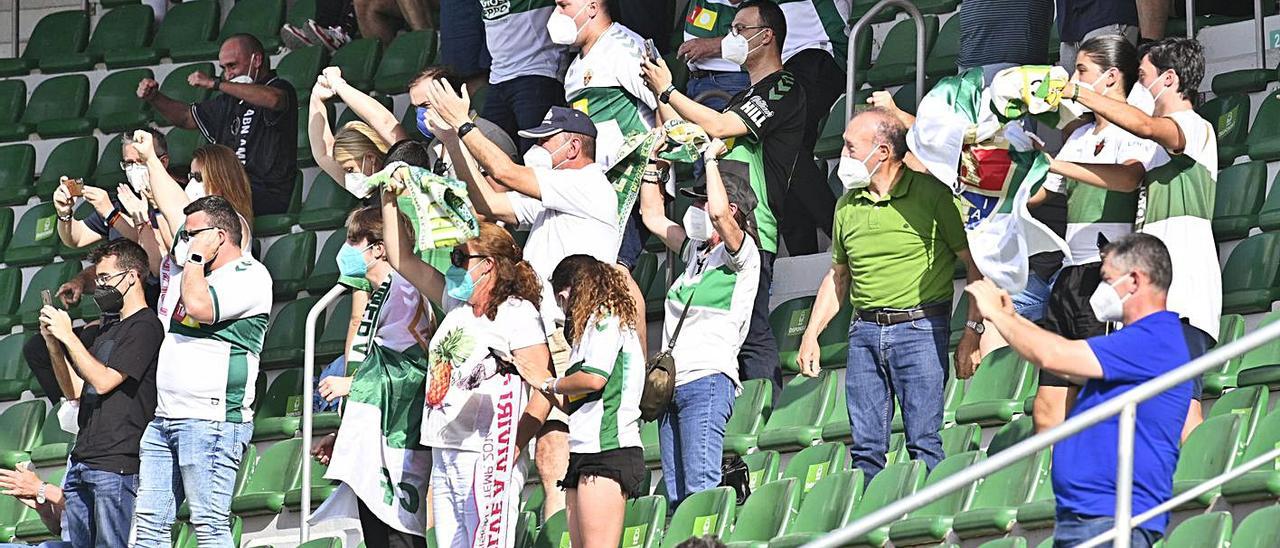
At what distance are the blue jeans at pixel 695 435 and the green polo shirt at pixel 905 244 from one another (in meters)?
0.52

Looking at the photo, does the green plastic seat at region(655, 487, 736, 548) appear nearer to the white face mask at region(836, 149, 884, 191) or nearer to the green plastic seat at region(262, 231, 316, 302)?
the white face mask at region(836, 149, 884, 191)

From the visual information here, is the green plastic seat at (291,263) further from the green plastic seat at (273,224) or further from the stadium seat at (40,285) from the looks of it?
the stadium seat at (40,285)

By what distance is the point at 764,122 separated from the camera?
7707 millimetres

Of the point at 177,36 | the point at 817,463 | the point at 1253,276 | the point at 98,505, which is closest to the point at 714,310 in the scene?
the point at 817,463

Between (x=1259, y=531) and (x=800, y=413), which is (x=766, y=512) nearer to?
(x=800, y=413)

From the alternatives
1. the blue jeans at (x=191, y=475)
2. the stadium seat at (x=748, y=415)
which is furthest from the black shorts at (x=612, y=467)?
the blue jeans at (x=191, y=475)

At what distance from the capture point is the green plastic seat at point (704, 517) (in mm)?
6641

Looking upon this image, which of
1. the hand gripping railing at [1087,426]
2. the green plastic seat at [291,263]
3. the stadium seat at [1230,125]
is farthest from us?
the green plastic seat at [291,263]

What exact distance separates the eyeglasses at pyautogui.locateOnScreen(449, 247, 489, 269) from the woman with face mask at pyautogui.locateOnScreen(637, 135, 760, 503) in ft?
2.97

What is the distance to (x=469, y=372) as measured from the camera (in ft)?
20.7

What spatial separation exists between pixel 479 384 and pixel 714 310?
1.07m

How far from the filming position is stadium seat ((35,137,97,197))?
35.2 ft

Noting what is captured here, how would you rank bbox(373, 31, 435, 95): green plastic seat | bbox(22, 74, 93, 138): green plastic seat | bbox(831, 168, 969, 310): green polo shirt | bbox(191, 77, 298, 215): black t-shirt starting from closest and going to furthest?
bbox(831, 168, 969, 310): green polo shirt
bbox(191, 77, 298, 215): black t-shirt
bbox(373, 31, 435, 95): green plastic seat
bbox(22, 74, 93, 138): green plastic seat

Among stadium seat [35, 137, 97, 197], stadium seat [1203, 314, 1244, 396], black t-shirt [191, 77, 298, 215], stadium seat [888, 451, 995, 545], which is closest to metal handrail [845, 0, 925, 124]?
stadium seat [1203, 314, 1244, 396]
